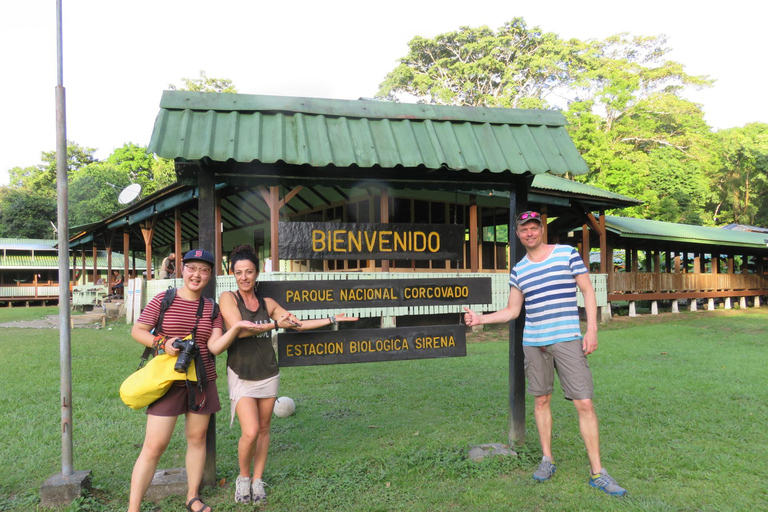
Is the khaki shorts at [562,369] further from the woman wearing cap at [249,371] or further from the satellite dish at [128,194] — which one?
the satellite dish at [128,194]

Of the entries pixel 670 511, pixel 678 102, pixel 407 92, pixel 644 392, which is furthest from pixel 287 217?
pixel 678 102

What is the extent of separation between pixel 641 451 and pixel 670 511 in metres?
1.12

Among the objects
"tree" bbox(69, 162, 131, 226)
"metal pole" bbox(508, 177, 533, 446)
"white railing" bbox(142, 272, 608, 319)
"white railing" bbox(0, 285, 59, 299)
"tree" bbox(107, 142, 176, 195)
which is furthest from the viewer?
"tree" bbox(107, 142, 176, 195)

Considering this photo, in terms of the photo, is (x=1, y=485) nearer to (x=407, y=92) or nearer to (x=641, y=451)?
(x=641, y=451)

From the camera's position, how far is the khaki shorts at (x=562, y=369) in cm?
357

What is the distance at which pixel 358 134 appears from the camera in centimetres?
404

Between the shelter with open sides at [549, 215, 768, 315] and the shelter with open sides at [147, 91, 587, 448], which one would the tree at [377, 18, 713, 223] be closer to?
the shelter with open sides at [549, 215, 768, 315]

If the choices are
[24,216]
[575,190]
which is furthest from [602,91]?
[24,216]

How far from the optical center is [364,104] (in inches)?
168

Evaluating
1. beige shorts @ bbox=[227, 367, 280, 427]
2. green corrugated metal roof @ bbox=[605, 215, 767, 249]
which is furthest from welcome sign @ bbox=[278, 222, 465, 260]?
green corrugated metal roof @ bbox=[605, 215, 767, 249]

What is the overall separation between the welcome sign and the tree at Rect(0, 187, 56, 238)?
Result: 4919 centimetres

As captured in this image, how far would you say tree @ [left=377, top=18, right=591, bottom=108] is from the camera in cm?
3362

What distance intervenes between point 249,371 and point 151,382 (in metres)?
0.63

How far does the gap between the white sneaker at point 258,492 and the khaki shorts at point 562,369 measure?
207 cm
